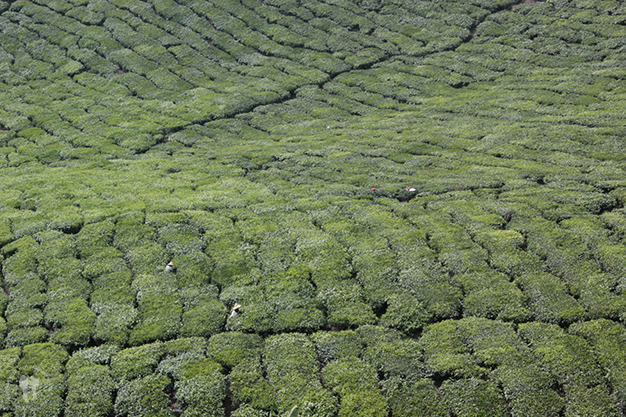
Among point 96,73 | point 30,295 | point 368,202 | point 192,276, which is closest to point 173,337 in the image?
point 192,276

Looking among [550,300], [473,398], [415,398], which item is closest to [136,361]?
[415,398]

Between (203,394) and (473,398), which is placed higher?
(473,398)

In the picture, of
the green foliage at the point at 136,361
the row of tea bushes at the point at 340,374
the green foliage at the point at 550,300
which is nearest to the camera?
the row of tea bushes at the point at 340,374

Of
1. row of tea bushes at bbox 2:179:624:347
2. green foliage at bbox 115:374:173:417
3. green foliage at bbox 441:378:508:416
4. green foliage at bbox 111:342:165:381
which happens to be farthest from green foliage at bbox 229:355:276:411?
green foliage at bbox 441:378:508:416

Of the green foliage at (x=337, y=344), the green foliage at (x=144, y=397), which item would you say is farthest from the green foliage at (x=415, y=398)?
the green foliage at (x=144, y=397)

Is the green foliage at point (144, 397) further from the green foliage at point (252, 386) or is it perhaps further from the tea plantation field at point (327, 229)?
the green foliage at point (252, 386)

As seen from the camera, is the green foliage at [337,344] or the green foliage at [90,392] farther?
the green foliage at [337,344]

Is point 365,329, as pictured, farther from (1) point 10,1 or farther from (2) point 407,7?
(1) point 10,1

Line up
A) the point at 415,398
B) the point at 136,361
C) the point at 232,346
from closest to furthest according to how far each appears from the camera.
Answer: the point at 415,398 < the point at 136,361 < the point at 232,346

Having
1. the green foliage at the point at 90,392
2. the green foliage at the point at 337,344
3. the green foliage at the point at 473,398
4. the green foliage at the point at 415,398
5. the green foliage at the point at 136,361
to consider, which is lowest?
the green foliage at the point at 90,392

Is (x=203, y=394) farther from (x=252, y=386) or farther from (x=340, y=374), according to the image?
(x=340, y=374)
